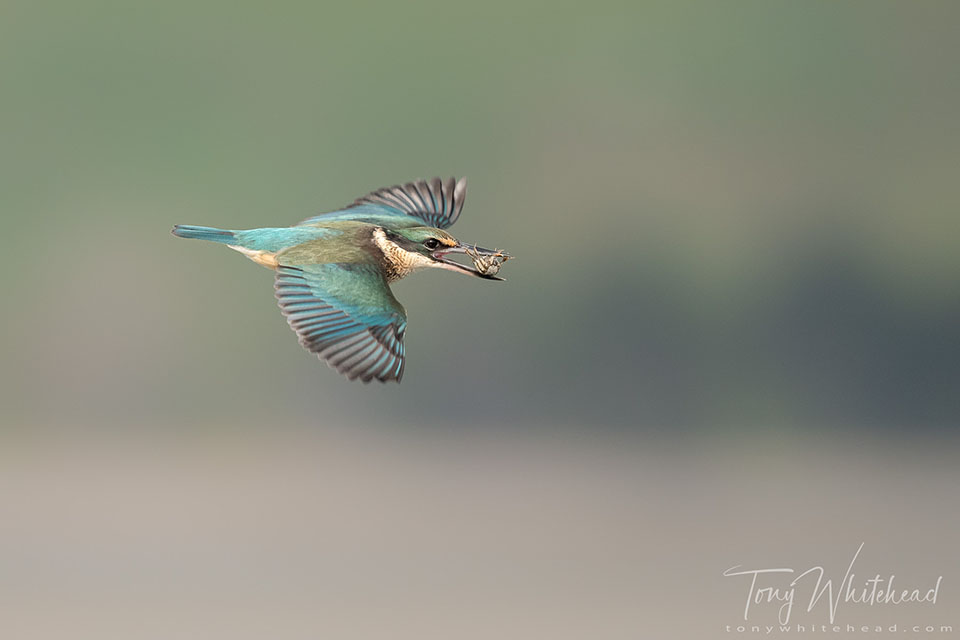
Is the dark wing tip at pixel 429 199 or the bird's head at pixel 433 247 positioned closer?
the bird's head at pixel 433 247

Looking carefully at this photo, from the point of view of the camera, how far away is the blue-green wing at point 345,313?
1.41 metres

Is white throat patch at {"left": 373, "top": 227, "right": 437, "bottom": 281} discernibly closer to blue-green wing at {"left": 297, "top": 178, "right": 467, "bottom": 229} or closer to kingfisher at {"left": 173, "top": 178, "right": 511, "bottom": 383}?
kingfisher at {"left": 173, "top": 178, "right": 511, "bottom": 383}

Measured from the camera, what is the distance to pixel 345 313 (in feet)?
4.79

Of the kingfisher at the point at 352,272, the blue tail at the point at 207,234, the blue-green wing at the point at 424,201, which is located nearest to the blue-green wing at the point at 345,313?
the kingfisher at the point at 352,272

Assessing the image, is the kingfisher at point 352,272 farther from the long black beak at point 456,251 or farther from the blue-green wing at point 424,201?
the blue-green wing at point 424,201

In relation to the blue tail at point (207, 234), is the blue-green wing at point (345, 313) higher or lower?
lower

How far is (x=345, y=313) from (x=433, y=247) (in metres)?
0.13

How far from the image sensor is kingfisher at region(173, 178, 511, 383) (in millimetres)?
1414

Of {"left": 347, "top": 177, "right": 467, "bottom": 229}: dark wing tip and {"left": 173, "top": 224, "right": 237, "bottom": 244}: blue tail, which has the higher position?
{"left": 347, "top": 177, "right": 467, "bottom": 229}: dark wing tip

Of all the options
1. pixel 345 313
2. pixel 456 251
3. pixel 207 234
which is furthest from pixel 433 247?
pixel 207 234

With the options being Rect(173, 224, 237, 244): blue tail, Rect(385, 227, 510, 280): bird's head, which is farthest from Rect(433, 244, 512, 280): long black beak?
Rect(173, 224, 237, 244): blue tail

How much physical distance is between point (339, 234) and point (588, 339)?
28.0 feet

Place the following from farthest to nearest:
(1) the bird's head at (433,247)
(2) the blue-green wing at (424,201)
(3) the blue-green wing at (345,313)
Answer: (2) the blue-green wing at (424,201), (1) the bird's head at (433,247), (3) the blue-green wing at (345,313)

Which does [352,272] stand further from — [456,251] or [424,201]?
[424,201]
